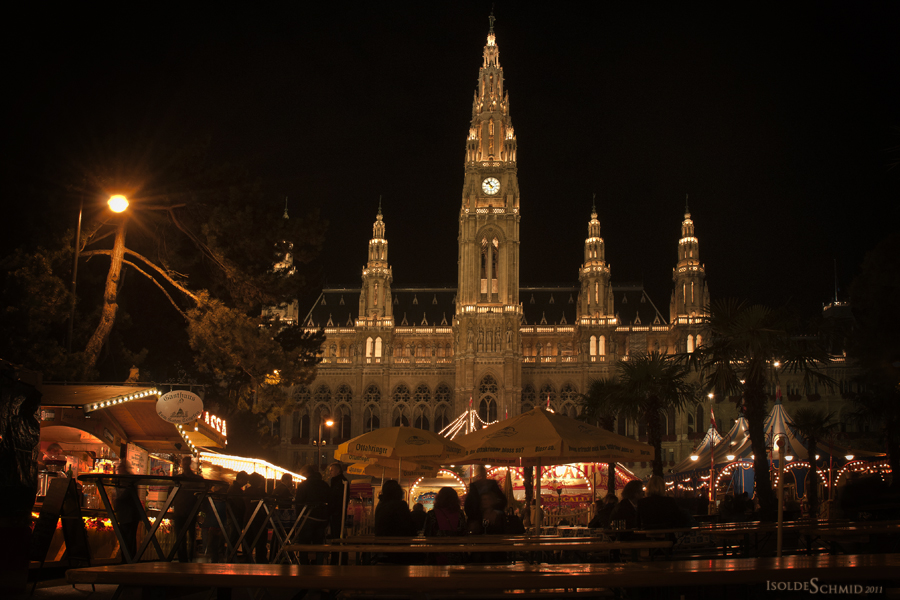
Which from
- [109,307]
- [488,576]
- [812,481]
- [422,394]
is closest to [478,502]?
[488,576]

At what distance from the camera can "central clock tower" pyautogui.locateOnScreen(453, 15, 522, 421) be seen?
2655 inches

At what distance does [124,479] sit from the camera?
7.24m

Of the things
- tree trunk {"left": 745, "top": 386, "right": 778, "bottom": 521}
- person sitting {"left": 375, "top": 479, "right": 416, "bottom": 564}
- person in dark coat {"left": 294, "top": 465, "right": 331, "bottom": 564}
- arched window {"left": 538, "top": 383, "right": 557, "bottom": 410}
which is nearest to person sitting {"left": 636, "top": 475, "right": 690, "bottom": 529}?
person sitting {"left": 375, "top": 479, "right": 416, "bottom": 564}

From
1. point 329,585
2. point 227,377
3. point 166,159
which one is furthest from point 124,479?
point 227,377

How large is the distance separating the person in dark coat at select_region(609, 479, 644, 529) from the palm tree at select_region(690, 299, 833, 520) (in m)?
7.76

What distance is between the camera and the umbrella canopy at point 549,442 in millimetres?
12156

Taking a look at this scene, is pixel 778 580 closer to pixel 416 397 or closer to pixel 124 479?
pixel 124 479

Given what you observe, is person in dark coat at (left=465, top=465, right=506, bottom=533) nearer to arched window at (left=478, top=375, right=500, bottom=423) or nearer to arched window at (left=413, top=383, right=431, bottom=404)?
arched window at (left=478, top=375, right=500, bottom=423)

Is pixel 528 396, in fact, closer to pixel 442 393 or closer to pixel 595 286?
pixel 442 393

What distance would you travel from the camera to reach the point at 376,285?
246ft

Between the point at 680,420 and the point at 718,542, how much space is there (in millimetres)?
58126

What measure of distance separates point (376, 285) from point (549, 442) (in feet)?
208

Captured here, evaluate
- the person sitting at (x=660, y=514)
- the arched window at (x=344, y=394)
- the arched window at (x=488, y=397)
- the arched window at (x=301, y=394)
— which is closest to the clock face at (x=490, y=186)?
the arched window at (x=488, y=397)

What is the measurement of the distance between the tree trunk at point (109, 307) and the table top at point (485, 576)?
16792 mm
